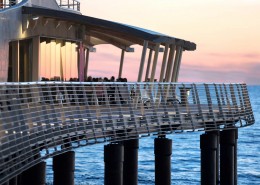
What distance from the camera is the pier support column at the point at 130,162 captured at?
28219 millimetres

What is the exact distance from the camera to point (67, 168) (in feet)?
67.6

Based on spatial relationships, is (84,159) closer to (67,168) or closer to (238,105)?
(238,105)

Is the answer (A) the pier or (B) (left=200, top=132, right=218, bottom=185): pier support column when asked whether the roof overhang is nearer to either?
(A) the pier

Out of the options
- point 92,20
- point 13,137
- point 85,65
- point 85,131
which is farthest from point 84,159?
point 13,137

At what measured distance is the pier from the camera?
1753 centimetres

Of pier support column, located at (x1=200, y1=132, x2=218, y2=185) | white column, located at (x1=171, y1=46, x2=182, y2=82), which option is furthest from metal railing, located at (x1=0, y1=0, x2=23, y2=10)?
pier support column, located at (x1=200, y1=132, x2=218, y2=185)

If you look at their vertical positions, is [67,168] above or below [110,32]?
below

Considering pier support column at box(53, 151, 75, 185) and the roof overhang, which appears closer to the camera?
pier support column at box(53, 151, 75, 185)

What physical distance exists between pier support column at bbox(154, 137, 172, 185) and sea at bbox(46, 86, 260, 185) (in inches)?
797

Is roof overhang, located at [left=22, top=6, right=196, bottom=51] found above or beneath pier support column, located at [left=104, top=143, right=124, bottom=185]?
above

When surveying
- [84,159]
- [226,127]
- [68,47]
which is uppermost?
[68,47]

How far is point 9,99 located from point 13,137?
2.28 feet

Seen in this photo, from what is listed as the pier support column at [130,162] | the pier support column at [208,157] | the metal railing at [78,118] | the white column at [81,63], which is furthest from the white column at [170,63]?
the pier support column at [130,162]

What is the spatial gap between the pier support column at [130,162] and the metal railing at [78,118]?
5.22 feet
